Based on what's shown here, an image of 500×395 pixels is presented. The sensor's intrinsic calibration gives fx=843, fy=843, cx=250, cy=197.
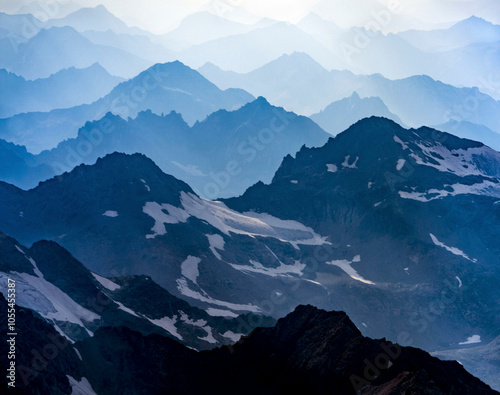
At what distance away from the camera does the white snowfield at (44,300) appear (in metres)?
173

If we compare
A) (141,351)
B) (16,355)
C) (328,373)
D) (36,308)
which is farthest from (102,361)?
(328,373)

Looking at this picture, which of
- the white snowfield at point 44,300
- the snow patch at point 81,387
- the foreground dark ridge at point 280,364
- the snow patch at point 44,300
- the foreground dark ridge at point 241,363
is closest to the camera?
the foreground dark ridge at point 280,364

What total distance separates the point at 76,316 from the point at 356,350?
82.8 metres

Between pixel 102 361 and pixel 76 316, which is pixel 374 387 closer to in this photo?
pixel 102 361

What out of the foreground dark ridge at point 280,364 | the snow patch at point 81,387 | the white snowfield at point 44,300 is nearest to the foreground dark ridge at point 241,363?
the foreground dark ridge at point 280,364

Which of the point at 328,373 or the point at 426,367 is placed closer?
the point at 426,367

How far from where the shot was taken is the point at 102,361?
149125 mm

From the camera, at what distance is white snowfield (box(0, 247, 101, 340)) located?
17264cm

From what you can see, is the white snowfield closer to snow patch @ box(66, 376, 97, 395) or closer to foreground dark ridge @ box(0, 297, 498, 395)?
foreground dark ridge @ box(0, 297, 498, 395)

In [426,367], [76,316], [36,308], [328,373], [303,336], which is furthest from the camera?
[76,316]

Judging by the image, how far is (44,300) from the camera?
18075 cm

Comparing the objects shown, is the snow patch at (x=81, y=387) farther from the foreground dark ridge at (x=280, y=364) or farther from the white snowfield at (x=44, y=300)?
the white snowfield at (x=44, y=300)

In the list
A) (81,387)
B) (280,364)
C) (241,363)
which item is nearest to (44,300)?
(81,387)

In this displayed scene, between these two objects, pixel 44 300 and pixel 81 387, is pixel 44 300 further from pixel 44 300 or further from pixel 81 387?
pixel 81 387
